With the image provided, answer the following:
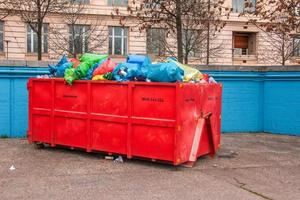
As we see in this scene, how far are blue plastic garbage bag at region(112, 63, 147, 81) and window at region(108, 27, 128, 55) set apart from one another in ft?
86.2

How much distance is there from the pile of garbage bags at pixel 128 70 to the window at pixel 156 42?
21250mm

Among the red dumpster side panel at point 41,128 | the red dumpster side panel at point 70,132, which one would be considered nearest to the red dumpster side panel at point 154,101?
the red dumpster side panel at point 70,132

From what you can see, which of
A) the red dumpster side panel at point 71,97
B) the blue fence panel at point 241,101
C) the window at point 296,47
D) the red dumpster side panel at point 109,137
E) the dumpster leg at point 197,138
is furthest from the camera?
the window at point 296,47

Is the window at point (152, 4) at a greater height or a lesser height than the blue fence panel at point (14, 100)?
greater

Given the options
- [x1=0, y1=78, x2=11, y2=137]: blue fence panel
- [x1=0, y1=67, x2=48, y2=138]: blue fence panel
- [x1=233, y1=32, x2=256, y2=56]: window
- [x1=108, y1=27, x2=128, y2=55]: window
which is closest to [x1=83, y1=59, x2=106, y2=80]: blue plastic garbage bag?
[x1=0, y1=67, x2=48, y2=138]: blue fence panel

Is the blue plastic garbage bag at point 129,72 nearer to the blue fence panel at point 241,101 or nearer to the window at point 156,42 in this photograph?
the blue fence panel at point 241,101

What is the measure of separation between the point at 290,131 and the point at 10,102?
7909 millimetres

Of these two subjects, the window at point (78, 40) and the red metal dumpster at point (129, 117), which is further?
the window at point (78, 40)

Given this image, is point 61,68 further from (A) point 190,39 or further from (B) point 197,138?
(A) point 190,39

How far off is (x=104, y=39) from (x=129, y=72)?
24.0 meters

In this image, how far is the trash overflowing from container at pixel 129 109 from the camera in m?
8.66

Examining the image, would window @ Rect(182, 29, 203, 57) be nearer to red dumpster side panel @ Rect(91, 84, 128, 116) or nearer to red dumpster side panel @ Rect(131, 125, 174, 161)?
red dumpster side panel @ Rect(91, 84, 128, 116)

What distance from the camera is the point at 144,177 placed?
8023 mm

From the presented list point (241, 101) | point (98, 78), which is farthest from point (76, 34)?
point (98, 78)
